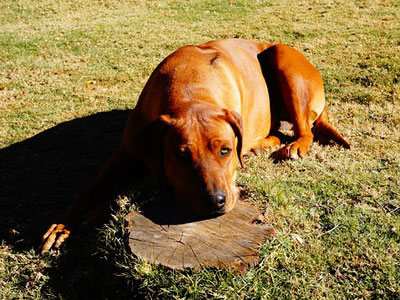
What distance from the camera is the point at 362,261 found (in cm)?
286

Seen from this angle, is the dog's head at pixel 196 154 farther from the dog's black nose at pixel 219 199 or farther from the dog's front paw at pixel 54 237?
the dog's front paw at pixel 54 237

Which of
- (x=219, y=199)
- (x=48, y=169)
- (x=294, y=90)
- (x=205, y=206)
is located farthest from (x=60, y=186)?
(x=294, y=90)

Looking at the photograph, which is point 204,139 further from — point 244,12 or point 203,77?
point 244,12

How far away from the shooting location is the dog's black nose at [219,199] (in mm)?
2723

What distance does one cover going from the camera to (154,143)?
306 cm

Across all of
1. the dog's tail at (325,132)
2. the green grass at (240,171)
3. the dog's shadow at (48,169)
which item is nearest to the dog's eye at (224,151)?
→ the green grass at (240,171)

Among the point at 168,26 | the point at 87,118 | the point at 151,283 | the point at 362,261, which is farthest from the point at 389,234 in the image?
the point at 168,26

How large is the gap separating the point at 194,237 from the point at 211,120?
87 cm

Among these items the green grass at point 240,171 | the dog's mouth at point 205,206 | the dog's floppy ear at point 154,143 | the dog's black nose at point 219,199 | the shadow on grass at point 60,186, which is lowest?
the shadow on grass at point 60,186

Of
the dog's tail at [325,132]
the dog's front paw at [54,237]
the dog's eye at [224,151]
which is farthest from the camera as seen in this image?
the dog's tail at [325,132]

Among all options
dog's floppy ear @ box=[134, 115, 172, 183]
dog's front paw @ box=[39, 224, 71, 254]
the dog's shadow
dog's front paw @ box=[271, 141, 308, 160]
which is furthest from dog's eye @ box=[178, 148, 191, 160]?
dog's front paw @ box=[271, 141, 308, 160]

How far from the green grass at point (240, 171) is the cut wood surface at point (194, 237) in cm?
8

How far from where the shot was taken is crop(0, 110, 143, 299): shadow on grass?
9.97ft

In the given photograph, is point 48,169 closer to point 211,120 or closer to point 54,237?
point 54,237
